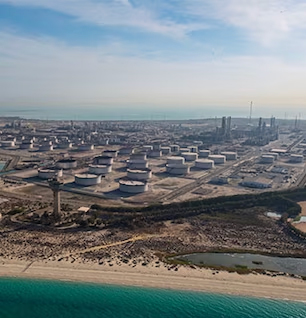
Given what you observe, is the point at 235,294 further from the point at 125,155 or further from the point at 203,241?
the point at 125,155

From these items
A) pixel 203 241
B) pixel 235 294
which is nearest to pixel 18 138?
pixel 203 241

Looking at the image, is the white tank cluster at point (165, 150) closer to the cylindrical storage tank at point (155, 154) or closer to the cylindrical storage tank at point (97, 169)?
the cylindrical storage tank at point (155, 154)

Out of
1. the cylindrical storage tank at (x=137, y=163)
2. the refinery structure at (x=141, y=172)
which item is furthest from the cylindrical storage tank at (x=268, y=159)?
the cylindrical storage tank at (x=137, y=163)

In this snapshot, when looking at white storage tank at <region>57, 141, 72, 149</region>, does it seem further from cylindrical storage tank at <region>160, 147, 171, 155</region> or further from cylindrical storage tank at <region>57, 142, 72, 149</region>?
cylindrical storage tank at <region>160, 147, 171, 155</region>

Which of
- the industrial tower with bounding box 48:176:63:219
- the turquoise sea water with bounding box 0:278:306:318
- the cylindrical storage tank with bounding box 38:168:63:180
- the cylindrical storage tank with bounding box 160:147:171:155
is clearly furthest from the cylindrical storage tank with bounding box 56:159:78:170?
the turquoise sea water with bounding box 0:278:306:318

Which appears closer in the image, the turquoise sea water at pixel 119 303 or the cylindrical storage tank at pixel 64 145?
the turquoise sea water at pixel 119 303

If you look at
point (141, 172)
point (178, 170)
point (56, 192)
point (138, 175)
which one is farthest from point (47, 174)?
point (178, 170)
